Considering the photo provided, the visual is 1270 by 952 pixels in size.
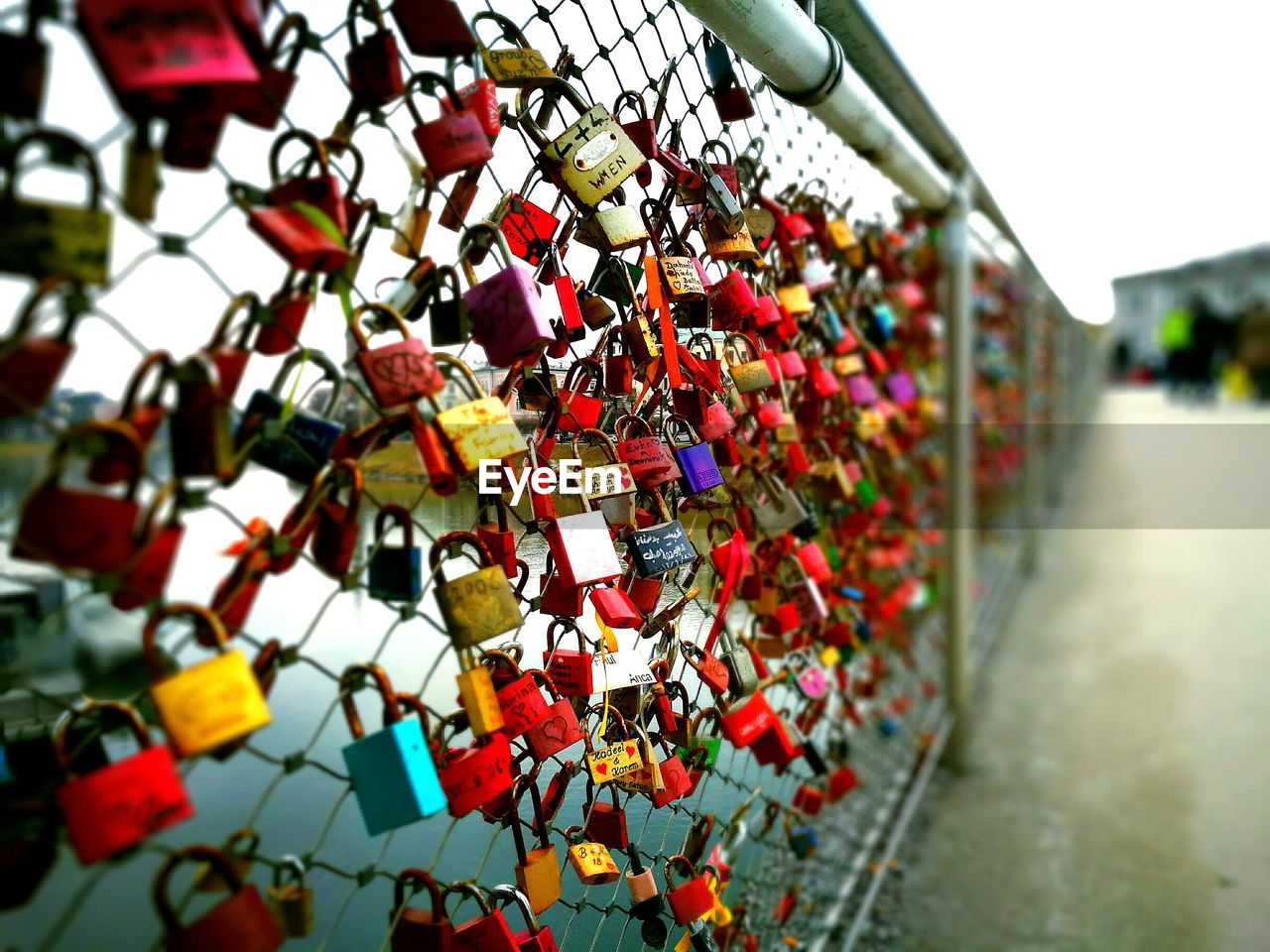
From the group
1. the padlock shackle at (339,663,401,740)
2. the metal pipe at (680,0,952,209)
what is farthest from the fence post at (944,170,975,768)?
the padlock shackle at (339,663,401,740)

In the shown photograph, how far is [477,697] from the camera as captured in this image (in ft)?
2.13

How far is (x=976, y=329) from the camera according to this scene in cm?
326

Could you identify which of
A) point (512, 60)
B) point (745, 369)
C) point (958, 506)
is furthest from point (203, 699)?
point (958, 506)

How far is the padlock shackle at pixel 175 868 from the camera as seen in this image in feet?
1.58

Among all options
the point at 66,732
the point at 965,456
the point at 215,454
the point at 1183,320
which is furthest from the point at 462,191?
the point at 1183,320

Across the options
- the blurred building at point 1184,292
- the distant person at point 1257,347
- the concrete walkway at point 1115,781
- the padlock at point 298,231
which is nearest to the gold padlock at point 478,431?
the padlock at point 298,231

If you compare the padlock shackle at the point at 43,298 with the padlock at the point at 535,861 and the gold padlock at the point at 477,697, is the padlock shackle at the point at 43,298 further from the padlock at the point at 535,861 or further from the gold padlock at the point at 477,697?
the padlock at the point at 535,861

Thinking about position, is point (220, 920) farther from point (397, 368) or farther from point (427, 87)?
point (427, 87)

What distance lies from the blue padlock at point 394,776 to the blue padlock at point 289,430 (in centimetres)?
16

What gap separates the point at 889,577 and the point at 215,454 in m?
1.74

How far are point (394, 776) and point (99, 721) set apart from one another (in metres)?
0.17

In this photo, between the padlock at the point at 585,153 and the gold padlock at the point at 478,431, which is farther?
the padlock at the point at 585,153

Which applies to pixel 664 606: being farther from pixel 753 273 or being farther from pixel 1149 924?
pixel 1149 924

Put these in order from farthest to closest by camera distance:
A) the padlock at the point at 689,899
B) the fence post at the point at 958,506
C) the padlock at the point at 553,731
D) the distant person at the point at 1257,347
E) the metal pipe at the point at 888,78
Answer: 1. the distant person at the point at 1257,347
2. the fence post at the point at 958,506
3. the metal pipe at the point at 888,78
4. the padlock at the point at 689,899
5. the padlock at the point at 553,731
